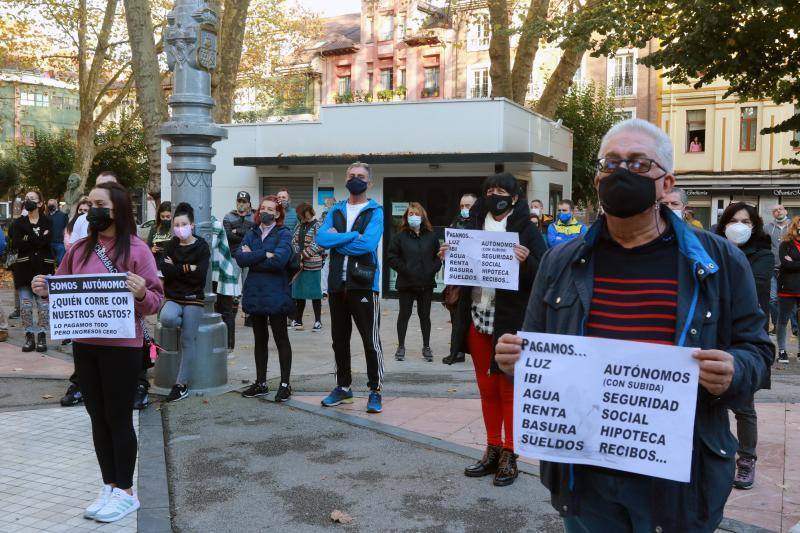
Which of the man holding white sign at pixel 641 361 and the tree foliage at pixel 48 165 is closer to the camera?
the man holding white sign at pixel 641 361

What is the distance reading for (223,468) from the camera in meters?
5.63

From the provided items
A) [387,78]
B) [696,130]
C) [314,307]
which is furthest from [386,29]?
[314,307]

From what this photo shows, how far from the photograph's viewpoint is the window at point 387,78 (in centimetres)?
5472

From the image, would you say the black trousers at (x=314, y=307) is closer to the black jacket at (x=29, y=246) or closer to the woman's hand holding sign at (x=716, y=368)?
the black jacket at (x=29, y=246)

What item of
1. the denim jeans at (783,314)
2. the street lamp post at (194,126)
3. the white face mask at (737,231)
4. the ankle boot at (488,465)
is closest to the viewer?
the ankle boot at (488,465)

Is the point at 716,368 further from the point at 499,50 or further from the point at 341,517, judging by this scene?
the point at 499,50

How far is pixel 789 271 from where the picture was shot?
1073 cm

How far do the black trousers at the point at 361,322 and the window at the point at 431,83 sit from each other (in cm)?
4601

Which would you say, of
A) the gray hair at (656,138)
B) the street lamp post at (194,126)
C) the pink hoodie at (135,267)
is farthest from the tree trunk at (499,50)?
the gray hair at (656,138)

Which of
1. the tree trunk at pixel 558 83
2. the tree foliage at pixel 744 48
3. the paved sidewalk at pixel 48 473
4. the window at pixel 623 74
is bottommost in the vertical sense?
the paved sidewalk at pixel 48 473

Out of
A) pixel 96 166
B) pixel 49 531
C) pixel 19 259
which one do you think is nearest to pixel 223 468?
pixel 49 531

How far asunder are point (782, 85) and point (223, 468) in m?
10.5

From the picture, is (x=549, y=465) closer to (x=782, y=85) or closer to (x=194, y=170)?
(x=194, y=170)

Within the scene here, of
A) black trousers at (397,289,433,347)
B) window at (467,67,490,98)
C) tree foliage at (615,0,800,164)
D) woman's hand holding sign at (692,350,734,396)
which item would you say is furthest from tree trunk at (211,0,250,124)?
window at (467,67,490,98)
